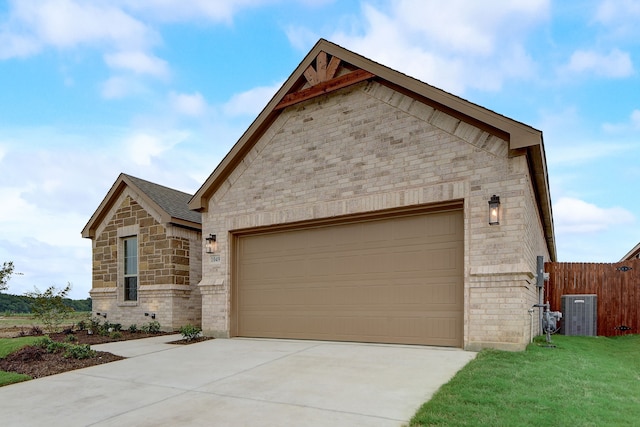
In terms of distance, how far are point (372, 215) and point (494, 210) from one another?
255cm

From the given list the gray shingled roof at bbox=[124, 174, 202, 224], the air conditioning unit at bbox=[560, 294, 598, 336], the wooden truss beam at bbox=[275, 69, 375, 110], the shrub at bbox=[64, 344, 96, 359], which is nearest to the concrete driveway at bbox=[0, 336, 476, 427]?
the shrub at bbox=[64, 344, 96, 359]

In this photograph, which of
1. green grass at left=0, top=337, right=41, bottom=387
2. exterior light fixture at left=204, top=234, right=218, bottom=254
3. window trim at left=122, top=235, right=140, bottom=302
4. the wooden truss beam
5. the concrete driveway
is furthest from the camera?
window trim at left=122, top=235, right=140, bottom=302

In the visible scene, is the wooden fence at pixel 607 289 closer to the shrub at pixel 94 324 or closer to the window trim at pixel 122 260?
the window trim at pixel 122 260

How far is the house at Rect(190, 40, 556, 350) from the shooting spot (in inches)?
291

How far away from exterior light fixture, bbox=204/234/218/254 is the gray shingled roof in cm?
247

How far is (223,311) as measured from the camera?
35.2 ft

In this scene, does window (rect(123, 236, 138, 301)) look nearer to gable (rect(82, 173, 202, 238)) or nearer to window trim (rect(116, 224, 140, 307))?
window trim (rect(116, 224, 140, 307))

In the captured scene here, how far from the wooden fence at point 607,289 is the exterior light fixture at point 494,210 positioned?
20.3ft

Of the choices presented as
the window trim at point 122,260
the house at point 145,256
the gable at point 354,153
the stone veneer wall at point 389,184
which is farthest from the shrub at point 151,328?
the gable at point 354,153

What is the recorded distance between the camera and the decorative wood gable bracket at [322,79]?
924 centimetres

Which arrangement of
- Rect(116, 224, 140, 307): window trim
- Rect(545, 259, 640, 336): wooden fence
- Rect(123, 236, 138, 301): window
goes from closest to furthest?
Rect(545, 259, 640, 336): wooden fence < Rect(116, 224, 140, 307): window trim < Rect(123, 236, 138, 301): window

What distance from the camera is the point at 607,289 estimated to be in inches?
457

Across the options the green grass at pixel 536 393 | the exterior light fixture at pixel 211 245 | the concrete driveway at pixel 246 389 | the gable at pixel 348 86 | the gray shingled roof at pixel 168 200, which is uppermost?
the gable at pixel 348 86

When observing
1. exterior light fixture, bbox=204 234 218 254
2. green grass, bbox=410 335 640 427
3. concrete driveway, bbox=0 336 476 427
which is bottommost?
concrete driveway, bbox=0 336 476 427
